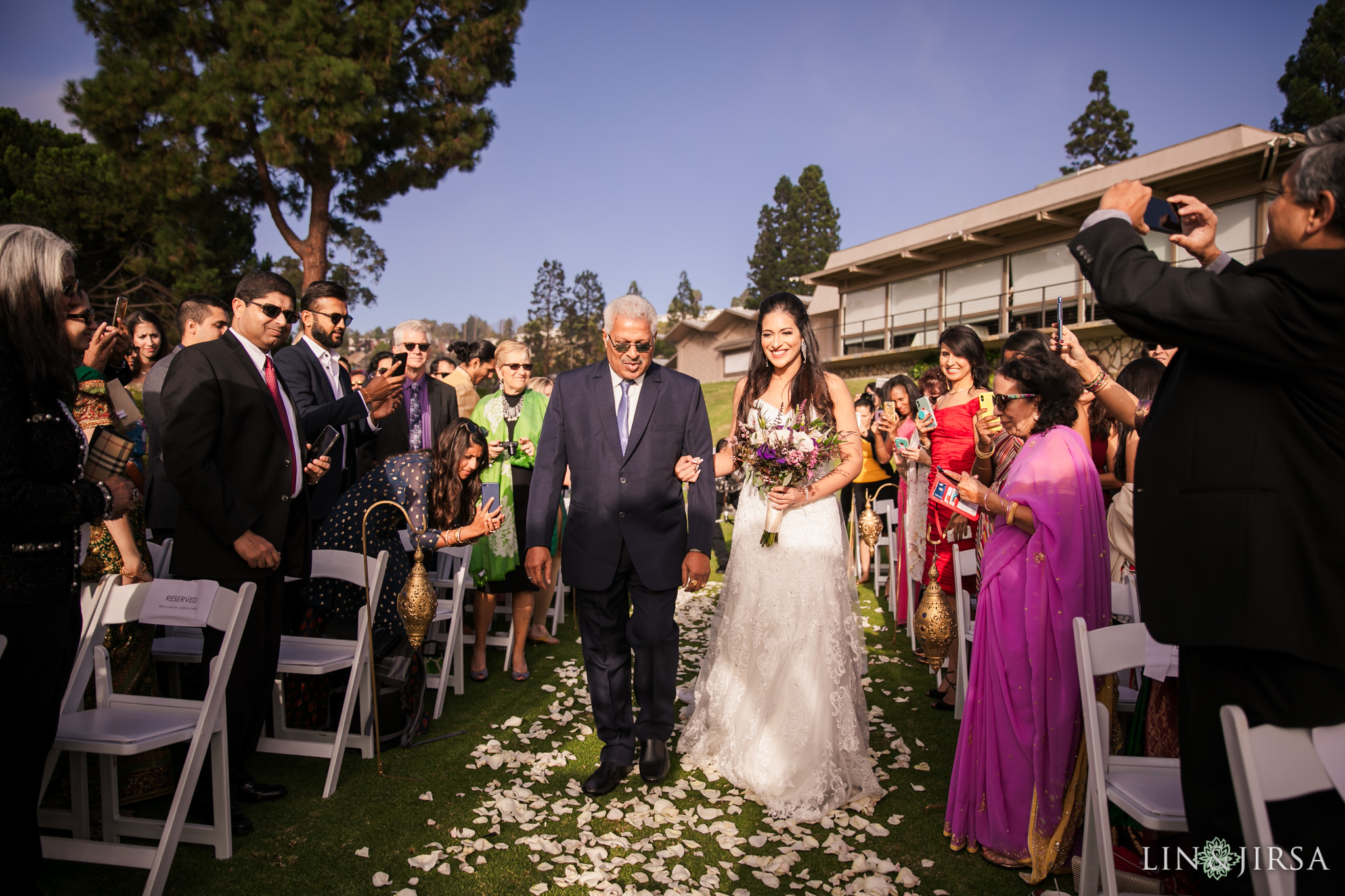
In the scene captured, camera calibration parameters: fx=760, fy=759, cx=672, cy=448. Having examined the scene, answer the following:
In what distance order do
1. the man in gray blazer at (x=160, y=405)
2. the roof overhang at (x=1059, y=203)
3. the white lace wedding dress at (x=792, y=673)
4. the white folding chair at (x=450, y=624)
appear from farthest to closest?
the roof overhang at (x=1059, y=203), the white folding chair at (x=450, y=624), the man in gray blazer at (x=160, y=405), the white lace wedding dress at (x=792, y=673)

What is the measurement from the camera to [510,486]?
5.97 metres

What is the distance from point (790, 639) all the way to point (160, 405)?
3.79m

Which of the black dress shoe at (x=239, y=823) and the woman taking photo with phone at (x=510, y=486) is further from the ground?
the woman taking photo with phone at (x=510, y=486)

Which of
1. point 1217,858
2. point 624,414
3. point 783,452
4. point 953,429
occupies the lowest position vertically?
point 1217,858

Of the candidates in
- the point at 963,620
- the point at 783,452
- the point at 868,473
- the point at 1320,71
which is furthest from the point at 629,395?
the point at 1320,71

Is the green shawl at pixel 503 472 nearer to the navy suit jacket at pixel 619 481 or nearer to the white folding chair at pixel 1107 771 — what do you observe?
the navy suit jacket at pixel 619 481

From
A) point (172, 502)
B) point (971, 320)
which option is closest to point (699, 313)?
point (971, 320)

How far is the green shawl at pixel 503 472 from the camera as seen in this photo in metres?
5.65

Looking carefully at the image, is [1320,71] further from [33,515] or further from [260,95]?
[33,515]

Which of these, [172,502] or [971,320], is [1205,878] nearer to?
[172,502]

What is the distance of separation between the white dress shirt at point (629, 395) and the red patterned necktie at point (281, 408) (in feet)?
5.23

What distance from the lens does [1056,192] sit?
22.1m

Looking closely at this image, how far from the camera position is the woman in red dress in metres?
5.32

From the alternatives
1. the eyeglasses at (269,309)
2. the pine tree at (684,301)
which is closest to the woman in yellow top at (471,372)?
the eyeglasses at (269,309)
